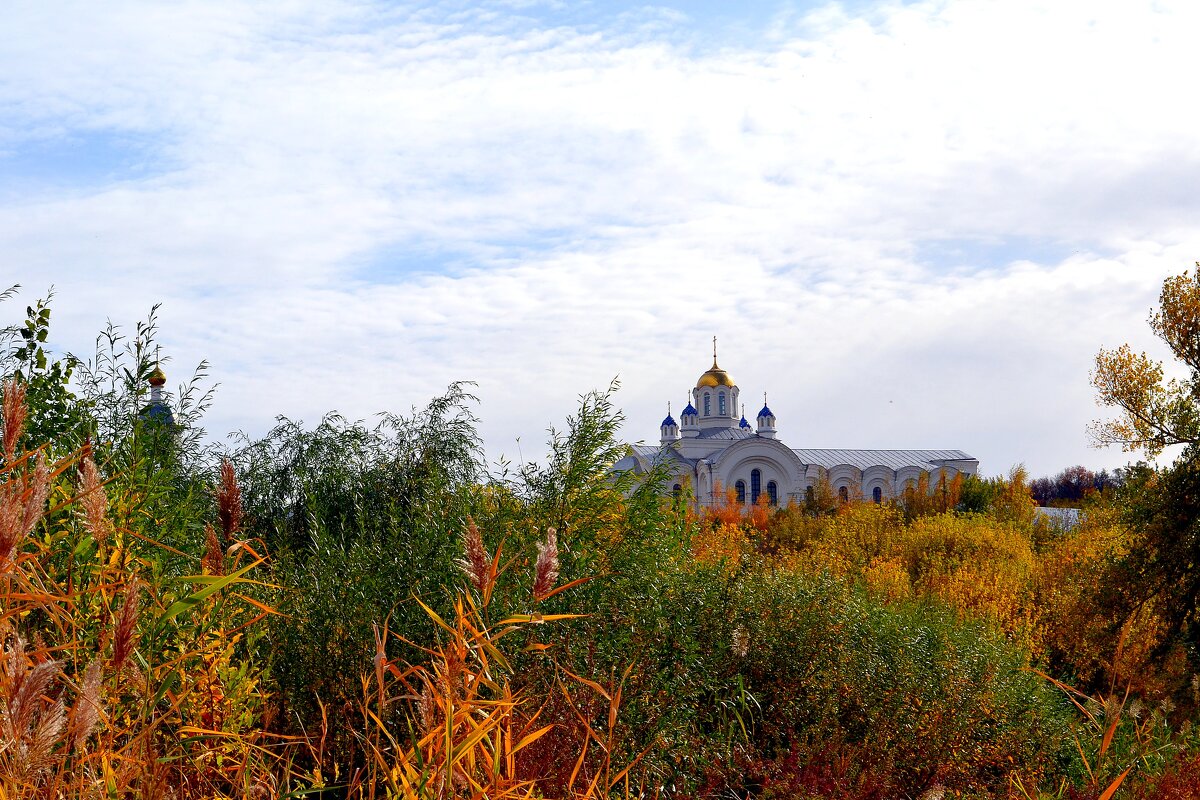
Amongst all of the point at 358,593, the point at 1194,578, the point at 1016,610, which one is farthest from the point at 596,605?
the point at 1016,610

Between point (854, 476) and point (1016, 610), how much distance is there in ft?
133

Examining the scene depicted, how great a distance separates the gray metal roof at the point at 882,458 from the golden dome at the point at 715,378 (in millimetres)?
5163

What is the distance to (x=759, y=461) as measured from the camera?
47.4m

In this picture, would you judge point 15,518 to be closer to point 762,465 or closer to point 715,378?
point 762,465

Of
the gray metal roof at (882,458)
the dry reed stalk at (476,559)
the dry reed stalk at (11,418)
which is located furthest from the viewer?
the gray metal roof at (882,458)

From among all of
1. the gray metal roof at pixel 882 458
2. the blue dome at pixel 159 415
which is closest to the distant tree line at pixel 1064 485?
the gray metal roof at pixel 882 458

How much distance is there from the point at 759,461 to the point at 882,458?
40.0 ft

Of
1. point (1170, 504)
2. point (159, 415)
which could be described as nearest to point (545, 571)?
point (159, 415)

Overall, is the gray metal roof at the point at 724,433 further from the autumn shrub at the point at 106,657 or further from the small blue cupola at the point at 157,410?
the autumn shrub at the point at 106,657

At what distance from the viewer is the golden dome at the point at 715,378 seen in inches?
2176

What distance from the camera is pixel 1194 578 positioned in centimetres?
1003

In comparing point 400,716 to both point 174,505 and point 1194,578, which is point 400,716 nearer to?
point 174,505

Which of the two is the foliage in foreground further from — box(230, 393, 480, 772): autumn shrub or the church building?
the church building

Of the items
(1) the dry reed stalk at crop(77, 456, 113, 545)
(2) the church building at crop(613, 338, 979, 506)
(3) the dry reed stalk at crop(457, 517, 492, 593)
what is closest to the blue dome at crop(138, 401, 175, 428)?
(1) the dry reed stalk at crop(77, 456, 113, 545)
